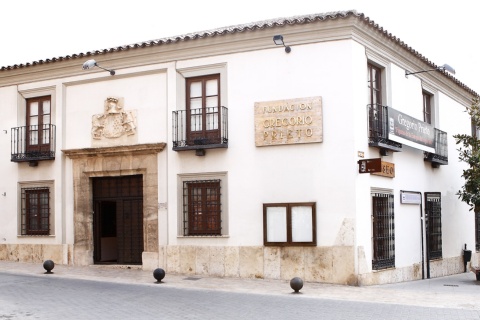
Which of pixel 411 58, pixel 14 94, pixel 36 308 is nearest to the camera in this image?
pixel 36 308

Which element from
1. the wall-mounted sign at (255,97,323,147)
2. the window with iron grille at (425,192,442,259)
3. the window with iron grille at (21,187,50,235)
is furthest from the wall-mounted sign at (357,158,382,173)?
the window with iron grille at (21,187,50,235)

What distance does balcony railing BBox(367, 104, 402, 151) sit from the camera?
16.0 meters

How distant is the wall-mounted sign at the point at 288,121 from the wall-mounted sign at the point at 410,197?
357cm

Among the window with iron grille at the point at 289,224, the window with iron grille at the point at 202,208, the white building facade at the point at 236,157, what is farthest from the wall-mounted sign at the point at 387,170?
the window with iron grille at the point at 202,208

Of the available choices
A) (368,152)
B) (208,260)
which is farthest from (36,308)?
(368,152)

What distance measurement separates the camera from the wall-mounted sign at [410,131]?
54.2 feet

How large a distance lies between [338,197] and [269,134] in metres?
2.28

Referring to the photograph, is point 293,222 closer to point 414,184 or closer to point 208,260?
point 208,260

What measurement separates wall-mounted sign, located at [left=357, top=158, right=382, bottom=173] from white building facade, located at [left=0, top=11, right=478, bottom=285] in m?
0.03

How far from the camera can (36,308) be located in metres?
11.1

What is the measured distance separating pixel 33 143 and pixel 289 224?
27.6 ft

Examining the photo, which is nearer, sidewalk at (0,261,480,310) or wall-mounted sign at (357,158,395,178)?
sidewalk at (0,261,480,310)

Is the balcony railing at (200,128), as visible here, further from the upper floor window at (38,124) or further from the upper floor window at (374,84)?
the upper floor window at (38,124)

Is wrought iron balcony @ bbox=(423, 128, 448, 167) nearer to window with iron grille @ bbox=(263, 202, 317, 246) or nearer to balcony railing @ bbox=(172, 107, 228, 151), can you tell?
window with iron grille @ bbox=(263, 202, 317, 246)
